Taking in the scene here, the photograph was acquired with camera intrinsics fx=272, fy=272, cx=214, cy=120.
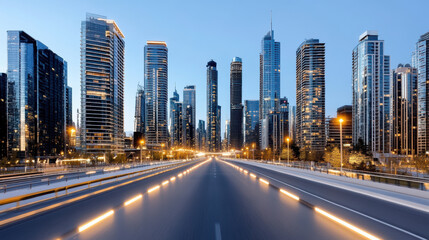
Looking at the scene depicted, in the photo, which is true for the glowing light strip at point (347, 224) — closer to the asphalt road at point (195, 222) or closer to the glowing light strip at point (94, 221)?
the asphalt road at point (195, 222)

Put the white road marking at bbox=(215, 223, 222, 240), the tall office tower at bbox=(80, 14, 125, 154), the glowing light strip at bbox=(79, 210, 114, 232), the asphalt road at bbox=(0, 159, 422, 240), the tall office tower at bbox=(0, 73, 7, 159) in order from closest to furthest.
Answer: the white road marking at bbox=(215, 223, 222, 240)
the asphalt road at bbox=(0, 159, 422, 240)
the glowing light strip at bbox=(79, 210, 114, 232)
the tall office tower at bbox=(0, 73, 7, 159)
the tall office tower at bbox=(80, 14, 125, 154)

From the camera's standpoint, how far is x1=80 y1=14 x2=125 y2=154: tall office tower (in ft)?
574

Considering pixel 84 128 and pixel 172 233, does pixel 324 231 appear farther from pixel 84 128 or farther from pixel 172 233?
pixel 84 128

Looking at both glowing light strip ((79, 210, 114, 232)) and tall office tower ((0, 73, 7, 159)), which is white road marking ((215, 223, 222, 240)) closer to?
glowing light strip ((79, 210, 114, 232))

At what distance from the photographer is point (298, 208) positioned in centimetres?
1223

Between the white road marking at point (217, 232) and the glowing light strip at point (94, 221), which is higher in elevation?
the white road marking at point (217, 232)

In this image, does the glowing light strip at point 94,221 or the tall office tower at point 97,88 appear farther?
the tall office tower at point 97,88

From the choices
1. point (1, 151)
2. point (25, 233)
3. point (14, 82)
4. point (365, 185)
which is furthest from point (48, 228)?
point (14, 82)

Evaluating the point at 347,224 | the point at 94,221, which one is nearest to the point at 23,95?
the point at 94,221

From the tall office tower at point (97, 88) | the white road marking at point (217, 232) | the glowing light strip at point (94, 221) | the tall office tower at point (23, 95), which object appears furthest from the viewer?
the tall office tower at point (97, 88)

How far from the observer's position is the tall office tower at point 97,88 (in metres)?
175

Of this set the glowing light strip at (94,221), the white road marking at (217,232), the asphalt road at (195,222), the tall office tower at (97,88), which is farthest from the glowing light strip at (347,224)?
the tall office tower at (97,88)

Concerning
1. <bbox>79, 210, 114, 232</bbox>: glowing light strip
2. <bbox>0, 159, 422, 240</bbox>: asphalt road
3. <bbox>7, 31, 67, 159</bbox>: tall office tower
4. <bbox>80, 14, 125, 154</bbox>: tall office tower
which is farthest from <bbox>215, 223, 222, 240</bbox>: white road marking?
<bbox>7, 31, 67, 159</bbox>: tall office tower

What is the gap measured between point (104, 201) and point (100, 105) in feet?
588
